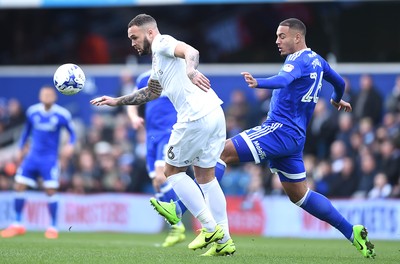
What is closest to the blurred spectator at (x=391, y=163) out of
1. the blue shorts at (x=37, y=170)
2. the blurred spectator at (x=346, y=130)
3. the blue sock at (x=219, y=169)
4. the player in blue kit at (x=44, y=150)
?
the blurred spectator at (x=346, y=130)

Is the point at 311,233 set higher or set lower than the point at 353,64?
lower

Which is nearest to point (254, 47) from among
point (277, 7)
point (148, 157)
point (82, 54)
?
point (277, 7)

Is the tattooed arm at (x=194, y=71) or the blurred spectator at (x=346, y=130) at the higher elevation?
the tattooed arm at (x=194, y=71)

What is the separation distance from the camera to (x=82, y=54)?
2359cm

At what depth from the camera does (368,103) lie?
19031mm

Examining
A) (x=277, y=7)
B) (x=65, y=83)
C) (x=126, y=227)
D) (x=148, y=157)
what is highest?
(x=277, y=7)

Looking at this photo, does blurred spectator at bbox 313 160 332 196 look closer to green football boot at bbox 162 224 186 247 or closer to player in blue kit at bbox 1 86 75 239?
player in blue kit at bbox 1 86 75 239

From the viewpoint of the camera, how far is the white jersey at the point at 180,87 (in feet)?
31.6

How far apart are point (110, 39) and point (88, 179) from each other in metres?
4.69

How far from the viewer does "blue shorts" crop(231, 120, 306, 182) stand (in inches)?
410

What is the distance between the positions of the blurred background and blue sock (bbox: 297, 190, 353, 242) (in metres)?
6.61

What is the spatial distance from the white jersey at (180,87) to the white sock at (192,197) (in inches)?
25.6

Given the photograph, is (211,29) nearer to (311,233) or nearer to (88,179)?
(88,179)

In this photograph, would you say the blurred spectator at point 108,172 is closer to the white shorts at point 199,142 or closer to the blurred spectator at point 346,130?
the blurred spectator at point 346,130
